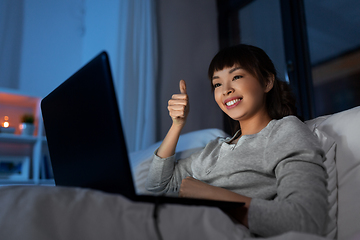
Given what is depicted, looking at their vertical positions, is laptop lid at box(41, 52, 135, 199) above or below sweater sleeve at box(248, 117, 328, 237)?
above

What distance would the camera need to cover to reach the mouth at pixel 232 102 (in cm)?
99

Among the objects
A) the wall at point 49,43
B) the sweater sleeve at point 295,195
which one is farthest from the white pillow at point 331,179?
the wall at point 49,43

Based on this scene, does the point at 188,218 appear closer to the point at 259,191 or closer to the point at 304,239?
the point at 304,239

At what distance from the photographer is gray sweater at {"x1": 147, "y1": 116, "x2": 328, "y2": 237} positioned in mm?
569

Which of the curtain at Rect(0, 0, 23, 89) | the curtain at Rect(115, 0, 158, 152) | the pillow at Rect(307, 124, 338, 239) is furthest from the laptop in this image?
the curtain at Rect(0, 0, 23, 89)

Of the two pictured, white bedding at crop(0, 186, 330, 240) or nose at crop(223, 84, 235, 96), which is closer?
white bedding at crop(0, 186, 330, 240)

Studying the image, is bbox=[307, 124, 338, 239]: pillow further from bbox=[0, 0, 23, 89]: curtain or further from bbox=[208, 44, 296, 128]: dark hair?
bbox=[0, 0, 23, 89]: curtain

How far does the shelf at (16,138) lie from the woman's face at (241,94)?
1.70 m

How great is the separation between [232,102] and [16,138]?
1763 mm

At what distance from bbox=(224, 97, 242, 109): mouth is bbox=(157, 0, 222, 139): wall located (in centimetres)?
150

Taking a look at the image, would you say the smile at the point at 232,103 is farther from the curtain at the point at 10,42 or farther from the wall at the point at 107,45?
the curtain at the point at 10,42

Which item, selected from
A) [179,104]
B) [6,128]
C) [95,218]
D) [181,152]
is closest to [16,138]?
[6,128]

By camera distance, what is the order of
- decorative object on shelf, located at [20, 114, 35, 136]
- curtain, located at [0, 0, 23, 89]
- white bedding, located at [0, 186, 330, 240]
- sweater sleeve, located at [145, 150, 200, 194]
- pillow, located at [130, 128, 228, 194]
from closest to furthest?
white bedding, located at [0, 186, 330, 240] → sweater sleeve, located at [145, 150, 200, 194] → pillow, located at [130, 128, 228, 194] → decorative object on shelf, located at [20, 114, 35, 136] → curtain, located at [0, 0, 23, 89]

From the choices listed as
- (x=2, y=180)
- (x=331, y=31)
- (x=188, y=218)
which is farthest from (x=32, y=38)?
(x=188, y=218)
